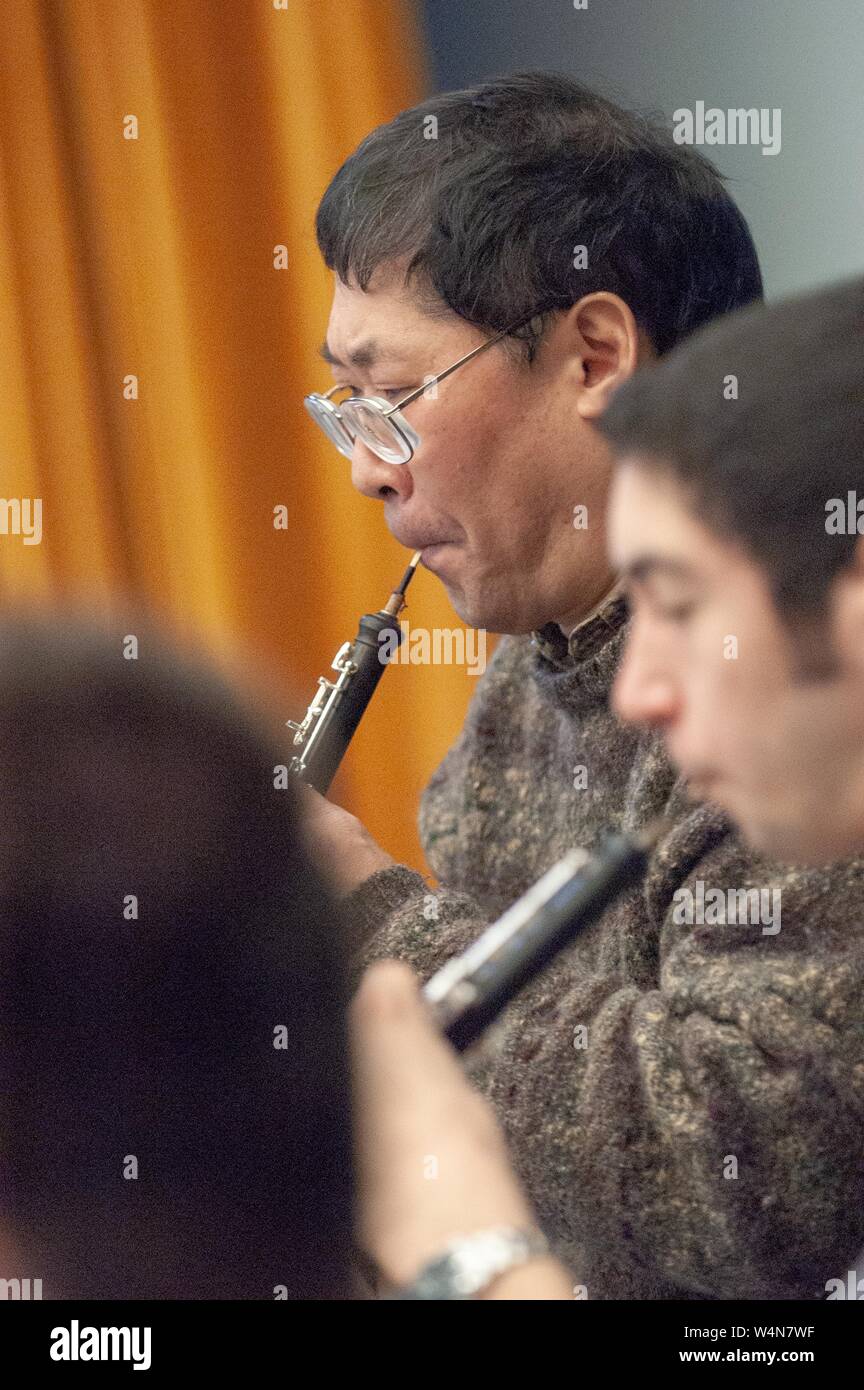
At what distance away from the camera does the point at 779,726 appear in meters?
0.71

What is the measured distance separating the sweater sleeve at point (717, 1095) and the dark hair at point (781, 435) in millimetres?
237

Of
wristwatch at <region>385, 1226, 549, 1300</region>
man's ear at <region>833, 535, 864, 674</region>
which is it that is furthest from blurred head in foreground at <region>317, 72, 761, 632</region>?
wristwatch at <region>385, 1226, 549, 1300</region>

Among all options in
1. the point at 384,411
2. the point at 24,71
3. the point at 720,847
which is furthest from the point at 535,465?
the point at 24,71

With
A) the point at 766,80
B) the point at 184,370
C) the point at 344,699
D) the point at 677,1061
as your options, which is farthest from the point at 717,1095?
the point at 184,370

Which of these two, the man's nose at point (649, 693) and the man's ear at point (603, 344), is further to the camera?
the man's ear at point (603, 344)

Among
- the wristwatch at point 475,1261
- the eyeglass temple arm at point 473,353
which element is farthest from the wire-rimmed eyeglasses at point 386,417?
the wristwatch at point 475,1261

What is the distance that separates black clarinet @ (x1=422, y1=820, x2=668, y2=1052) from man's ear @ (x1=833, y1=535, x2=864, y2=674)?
138mm

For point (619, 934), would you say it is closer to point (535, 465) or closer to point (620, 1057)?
point (620, 1057)

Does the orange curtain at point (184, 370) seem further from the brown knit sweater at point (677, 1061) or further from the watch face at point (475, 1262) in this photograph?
the watch face at point (475, 1262)

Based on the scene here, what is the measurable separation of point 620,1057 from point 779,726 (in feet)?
0.86

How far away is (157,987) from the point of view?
2.03ft

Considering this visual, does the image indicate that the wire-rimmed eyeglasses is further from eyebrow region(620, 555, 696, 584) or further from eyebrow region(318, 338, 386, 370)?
eyebrow region(620, 555, 696, 584)

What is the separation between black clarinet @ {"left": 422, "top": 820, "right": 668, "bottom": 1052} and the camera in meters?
0.71

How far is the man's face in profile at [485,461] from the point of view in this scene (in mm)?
999
